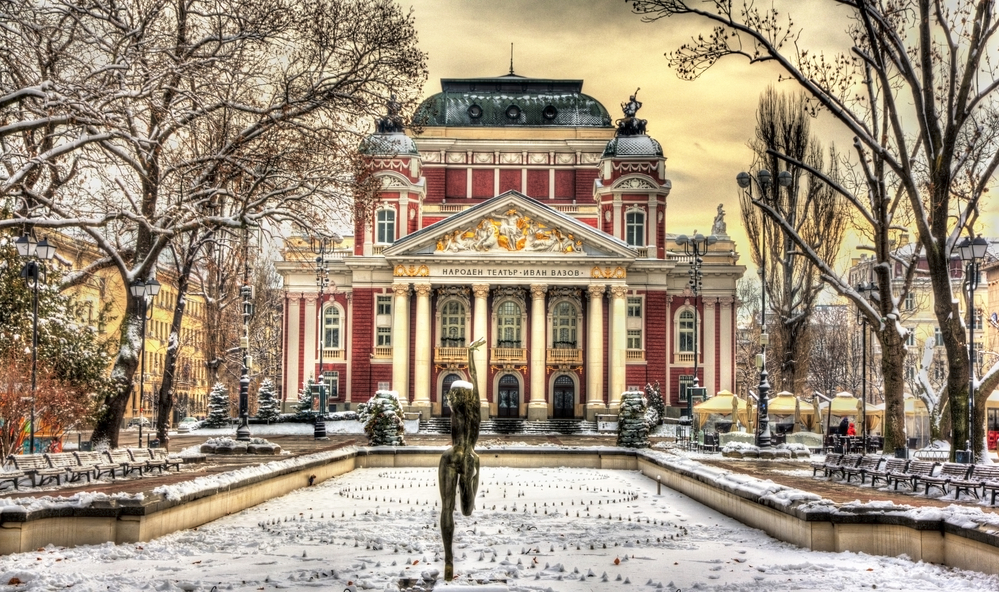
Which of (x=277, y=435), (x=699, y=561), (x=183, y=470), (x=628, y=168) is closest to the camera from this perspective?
(x=699, y=561)

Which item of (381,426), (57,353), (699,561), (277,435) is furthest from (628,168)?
(699,561)

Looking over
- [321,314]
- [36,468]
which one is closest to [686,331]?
[321,314]

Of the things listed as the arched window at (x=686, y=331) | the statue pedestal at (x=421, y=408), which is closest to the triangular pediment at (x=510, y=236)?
the arched window at (x=686, y=331)

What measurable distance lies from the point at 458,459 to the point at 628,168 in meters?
55.8

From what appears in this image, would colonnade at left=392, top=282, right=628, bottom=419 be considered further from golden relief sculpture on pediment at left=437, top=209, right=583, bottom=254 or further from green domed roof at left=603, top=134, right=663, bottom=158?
green domed roof at left=603, top=134, right=663, bottom=158

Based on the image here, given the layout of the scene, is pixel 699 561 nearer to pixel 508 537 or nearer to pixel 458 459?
pixel 508 537

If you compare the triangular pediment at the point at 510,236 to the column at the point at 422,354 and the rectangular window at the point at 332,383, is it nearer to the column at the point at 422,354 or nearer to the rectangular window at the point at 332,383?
the column at the point at 422,354

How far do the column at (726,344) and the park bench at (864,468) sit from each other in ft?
140

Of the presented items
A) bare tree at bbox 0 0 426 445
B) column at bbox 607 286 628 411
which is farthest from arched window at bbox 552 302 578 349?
bare tree at bbox 0 0 426 445

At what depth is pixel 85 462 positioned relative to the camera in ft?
68.8

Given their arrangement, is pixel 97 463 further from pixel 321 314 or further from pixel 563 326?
pixel 563 326

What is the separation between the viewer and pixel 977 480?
734 inches

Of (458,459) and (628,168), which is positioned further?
(628,168)

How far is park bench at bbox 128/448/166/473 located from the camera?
23172mm
